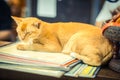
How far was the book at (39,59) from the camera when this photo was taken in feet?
2.34

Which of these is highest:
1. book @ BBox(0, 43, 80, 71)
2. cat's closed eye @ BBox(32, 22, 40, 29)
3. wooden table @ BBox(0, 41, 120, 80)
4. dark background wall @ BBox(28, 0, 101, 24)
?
dark background wall @ BBox(28, 0, 101, 24)

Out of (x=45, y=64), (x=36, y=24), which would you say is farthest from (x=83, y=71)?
(x=36, y=24)

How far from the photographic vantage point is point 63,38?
0.85 metres

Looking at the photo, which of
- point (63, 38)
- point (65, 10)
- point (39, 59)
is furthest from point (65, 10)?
point (39, 59)

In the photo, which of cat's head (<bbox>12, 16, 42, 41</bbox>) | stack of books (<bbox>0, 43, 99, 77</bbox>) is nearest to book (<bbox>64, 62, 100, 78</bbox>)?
stack of books (<bbox>0, 43, 99, 77</bbox>)

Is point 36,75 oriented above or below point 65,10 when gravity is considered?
below

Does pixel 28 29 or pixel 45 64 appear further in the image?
pixel 28 29

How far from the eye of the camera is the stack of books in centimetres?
69

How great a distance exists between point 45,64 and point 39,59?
4 cm

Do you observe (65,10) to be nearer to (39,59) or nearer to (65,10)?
(65,10)

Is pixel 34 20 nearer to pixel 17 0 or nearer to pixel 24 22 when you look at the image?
pixel 24 22

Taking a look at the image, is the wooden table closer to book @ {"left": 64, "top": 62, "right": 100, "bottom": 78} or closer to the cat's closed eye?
book @ {"left": 64, "top": 62, "right": 100, "bottom": 78}

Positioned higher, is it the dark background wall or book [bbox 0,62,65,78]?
the dark background wall

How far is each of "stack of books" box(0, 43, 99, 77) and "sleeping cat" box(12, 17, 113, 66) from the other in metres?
0.03
